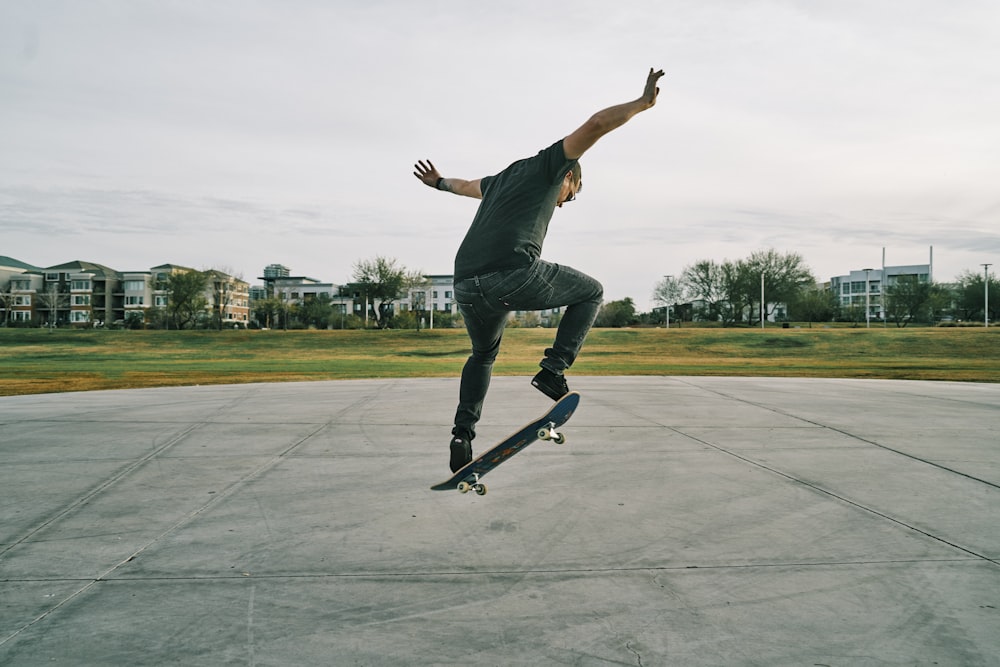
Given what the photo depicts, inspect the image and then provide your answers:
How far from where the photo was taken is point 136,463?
5.22m

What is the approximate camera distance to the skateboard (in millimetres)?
3939

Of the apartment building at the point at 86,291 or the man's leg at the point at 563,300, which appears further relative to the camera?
the apartment building at the point at 86,291

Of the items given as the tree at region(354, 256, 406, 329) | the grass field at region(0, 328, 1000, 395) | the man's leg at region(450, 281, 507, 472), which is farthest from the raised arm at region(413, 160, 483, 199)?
the tree at region(354, 256, 406, 329)

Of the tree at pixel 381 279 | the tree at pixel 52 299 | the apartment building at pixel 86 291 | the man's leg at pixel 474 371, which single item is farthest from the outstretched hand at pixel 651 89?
the tree at pixel 52 299

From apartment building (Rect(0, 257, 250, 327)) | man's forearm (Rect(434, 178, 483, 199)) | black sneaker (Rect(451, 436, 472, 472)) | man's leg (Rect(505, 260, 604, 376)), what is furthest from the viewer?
apartment building (Rect(0, 257, 250, 327))

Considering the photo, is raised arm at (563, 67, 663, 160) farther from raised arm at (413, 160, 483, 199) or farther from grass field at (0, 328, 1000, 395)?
grass field at (0, 328, 1000, 395)

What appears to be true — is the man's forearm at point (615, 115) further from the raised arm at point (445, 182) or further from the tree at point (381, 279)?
the tree at point (381, 279)

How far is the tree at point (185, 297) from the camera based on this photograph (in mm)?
61219

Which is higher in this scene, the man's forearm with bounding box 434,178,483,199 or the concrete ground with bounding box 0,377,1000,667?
the man's forearm with bounding box 434,178,483,199

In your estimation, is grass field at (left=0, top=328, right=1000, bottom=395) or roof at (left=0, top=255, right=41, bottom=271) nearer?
grass field at (left=0, top=328, right=1000, bottom=395)

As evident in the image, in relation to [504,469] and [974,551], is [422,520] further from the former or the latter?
[974,551]

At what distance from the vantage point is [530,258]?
3.73m

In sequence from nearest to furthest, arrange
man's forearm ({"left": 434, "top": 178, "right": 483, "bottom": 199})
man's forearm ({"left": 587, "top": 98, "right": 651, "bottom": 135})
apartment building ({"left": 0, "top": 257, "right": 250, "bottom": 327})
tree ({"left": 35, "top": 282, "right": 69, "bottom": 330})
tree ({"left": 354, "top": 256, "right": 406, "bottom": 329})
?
man's forearm ({"left": 587, "top": 98, "right": 651, "bottom": 135}) → man's forearm ({"left": 434, "top": 178, "right": 483, "bottom": 199}) → tree ({"left": 354, "top": 256, "right": 406, "bottom": 329}) → tree ({"left": 35, "top": 282, "right": 69, "bottom": 330}) → apartment building ({"left": 0, "top": 257, "right": 250, "bottom": 327})

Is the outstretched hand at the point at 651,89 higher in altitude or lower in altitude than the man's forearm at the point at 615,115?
higher
